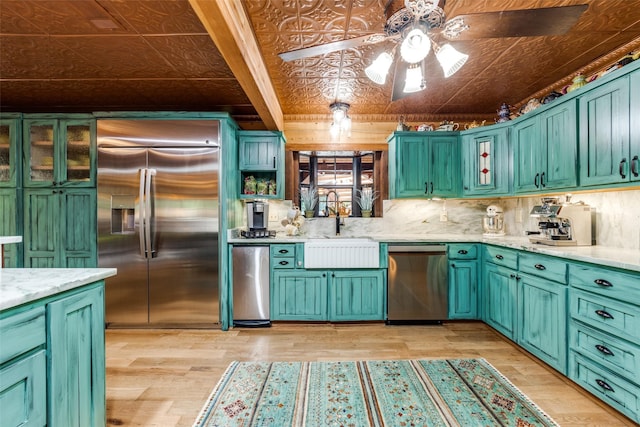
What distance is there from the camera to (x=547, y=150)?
102 inches

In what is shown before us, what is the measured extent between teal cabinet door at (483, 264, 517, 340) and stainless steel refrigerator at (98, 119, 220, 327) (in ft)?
9.08

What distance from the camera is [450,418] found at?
5.74ft

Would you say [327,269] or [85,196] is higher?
[85,196]

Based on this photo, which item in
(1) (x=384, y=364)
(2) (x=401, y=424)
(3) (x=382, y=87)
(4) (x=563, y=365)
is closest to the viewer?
(2) (x=401, y=424)

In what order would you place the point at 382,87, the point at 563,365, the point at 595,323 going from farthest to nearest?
the point at 382,87 < the point at 563,365 < the point at 595,323

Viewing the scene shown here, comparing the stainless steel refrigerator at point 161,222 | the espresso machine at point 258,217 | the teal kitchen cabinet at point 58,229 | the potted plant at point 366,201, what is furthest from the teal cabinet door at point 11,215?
the potted plant at point 366,201

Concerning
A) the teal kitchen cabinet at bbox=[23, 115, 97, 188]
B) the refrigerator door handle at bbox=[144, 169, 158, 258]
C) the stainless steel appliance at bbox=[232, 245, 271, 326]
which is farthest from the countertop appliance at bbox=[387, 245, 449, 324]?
the teal kitchen cabinet at bbox=[23, 115, 97, 188]

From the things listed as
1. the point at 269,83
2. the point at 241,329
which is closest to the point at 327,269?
the point at 241,329

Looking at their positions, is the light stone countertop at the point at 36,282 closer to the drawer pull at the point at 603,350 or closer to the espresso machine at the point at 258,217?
the espresso machine at the point at 258,217

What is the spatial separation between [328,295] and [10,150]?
Result: 3749 millimetres

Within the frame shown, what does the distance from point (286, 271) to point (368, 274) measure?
0.87m

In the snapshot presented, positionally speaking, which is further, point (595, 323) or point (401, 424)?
point (595, 323)

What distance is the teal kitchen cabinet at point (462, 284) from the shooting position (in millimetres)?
3174

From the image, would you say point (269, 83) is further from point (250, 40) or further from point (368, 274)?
point (368, 274)
